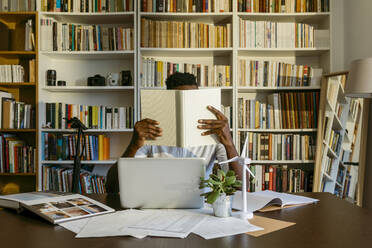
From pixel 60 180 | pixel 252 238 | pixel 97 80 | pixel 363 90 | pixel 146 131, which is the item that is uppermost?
pixel 97 80

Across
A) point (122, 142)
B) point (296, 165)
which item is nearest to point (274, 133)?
point (296, 165)

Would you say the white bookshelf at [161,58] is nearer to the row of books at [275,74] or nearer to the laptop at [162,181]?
the row of books at [275,74]

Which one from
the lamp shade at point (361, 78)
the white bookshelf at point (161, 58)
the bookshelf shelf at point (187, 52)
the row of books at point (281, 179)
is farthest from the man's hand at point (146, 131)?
the row of books at point (281, 179)

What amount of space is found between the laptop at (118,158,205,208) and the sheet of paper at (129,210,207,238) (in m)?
0.04

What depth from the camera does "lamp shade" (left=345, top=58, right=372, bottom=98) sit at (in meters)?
2.01

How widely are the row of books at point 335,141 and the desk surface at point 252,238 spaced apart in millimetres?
1747

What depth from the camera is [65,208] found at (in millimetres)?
1141

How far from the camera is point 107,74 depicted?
3143 millimetres

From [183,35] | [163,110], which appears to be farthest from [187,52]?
[163,110]

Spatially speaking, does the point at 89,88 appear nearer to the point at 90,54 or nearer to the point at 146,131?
the point at 90,54

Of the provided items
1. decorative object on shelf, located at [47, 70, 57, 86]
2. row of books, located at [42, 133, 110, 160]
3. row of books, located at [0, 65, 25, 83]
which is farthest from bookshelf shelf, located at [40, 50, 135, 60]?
row of books, located at [42, 133, 110, 160]

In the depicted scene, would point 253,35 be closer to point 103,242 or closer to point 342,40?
point 342,40

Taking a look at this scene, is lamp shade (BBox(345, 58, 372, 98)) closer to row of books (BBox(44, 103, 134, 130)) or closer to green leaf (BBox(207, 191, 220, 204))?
green leaf (BBox(207, 191, 220, 204))

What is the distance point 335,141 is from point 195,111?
2.04 meters
